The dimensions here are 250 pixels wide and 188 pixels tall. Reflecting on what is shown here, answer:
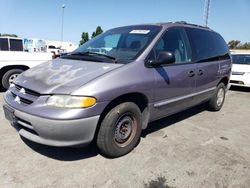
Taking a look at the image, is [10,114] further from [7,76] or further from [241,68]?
[241,68]

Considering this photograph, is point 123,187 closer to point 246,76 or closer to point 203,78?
point 203,78

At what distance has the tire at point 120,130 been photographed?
10.3ft

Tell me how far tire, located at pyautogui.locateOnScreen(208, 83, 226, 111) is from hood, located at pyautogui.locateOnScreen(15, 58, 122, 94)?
331 centimetres

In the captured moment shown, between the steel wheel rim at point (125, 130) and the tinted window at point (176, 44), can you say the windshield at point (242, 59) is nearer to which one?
the tinted window at point (176, 44)

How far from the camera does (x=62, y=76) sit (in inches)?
126

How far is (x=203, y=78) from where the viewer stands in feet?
16.0

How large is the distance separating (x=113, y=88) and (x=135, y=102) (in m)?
0.63

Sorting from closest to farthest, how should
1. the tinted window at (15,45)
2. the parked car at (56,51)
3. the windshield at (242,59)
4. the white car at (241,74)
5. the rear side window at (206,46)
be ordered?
the rear side window at (206,46), the parked car at (56,51), the white car at (241,74), the tinted window at (15,45), the windshield at (242,59)

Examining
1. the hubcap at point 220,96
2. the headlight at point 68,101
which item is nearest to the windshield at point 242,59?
the hubcap at point 220,96

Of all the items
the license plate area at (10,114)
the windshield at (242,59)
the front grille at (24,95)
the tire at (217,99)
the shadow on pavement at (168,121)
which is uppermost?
the windshield at (242,59)

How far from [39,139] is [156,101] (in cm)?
A: 172

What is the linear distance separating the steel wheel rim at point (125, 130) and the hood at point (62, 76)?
69cm

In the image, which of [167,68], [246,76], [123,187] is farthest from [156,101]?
[246,76]

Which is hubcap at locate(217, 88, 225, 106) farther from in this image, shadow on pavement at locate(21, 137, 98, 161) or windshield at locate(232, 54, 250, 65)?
windshield at locate(232, 54, 250, 65)
